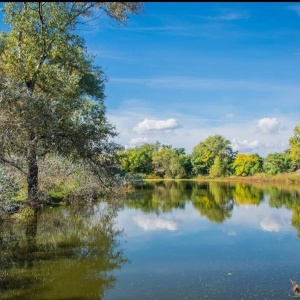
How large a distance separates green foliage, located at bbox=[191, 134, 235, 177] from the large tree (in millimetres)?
66229

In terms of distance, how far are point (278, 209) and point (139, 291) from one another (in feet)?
64.2

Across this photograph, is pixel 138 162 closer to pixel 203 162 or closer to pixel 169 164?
pixel 169 164

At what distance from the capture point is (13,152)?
12297 millimetres

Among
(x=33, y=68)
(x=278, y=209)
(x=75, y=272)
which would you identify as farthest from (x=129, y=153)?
(x=75, y=272)

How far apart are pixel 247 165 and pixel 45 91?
71741mm

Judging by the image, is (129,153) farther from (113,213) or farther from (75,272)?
(75,272)

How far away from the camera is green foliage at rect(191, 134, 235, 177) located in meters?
84.6

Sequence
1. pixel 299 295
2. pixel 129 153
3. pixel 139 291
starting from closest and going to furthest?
pixel 299 295 → pixel 139 291 → pixel 129 153

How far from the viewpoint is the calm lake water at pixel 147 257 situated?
10.0 m

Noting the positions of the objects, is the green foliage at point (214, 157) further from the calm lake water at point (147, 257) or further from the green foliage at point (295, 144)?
the calm lake water at point (147, 257)

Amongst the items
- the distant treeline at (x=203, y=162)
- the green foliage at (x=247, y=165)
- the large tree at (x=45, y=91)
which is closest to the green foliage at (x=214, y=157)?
the distant treeline at (x=203, y=162)

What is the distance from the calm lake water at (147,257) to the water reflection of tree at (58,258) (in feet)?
0.10

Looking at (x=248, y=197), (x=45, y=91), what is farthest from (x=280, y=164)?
(x=45, y=91)

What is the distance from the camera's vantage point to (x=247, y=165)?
83000 mm
